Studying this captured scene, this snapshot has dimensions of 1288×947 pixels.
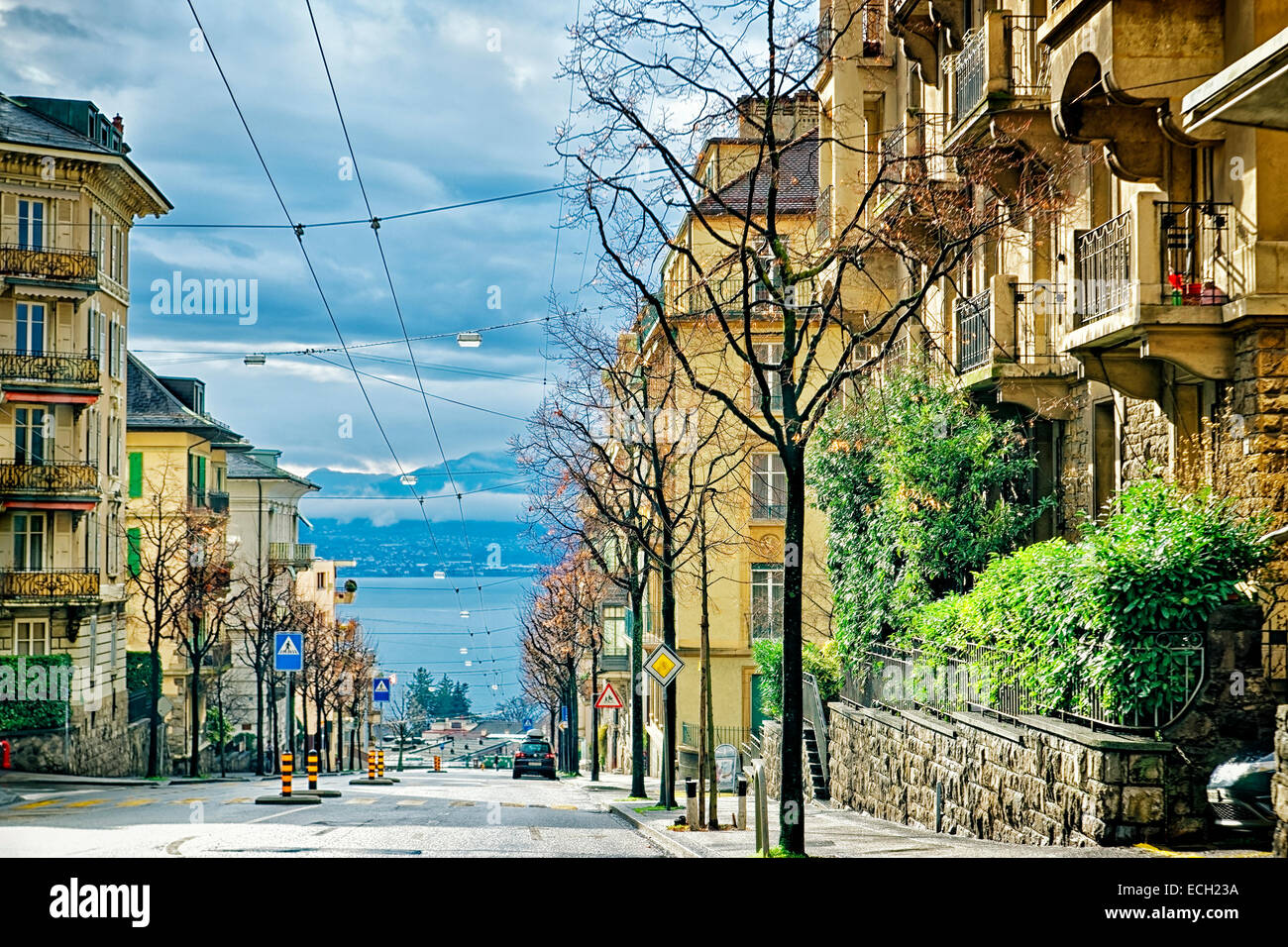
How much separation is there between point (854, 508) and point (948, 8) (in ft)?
31.3

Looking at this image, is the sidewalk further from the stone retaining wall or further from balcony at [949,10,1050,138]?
balcony at [949,10,1050,138]

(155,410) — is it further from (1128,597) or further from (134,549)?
(1128,597)

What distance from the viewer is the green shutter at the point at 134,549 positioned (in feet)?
169

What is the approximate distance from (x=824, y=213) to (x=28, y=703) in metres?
29.6

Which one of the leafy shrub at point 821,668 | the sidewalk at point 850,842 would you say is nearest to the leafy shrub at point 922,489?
the leafy shrub at point 821,668

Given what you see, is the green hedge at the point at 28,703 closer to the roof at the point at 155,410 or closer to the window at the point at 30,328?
the window at the point at 30,328

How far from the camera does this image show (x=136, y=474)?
194ft

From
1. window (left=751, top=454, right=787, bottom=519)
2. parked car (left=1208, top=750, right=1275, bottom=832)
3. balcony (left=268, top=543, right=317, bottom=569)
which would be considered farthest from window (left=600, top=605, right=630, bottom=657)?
parked car (left=1208, top=750, right=1275, bottom=832)

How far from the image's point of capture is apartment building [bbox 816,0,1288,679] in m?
16.7

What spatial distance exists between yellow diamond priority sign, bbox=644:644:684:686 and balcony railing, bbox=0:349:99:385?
25.4 m

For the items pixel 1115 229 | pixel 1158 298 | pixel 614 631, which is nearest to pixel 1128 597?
pixel 1158 298

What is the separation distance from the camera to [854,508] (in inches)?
1119
